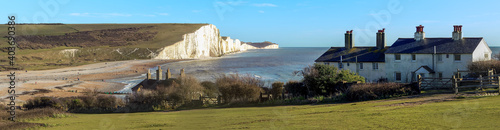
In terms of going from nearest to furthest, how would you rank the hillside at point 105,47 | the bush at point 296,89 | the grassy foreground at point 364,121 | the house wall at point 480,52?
the grassy foreground at point 364,121
the bush at point 296,89
the house wall at point 480,52
the hillside at point 105,47

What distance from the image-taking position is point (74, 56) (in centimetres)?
13788

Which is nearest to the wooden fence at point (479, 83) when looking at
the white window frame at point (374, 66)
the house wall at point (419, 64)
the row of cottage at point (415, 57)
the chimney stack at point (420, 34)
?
the house wall at point (419, 64)

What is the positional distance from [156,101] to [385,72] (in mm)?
22992

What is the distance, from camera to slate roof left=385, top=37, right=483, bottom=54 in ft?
120

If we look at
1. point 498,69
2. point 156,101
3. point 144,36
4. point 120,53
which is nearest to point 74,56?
point 120,53

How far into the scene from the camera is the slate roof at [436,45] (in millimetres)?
36722

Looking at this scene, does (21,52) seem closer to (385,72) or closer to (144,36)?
(144,36)

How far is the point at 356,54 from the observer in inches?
1746

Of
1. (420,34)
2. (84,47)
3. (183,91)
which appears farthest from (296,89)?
(84,47)

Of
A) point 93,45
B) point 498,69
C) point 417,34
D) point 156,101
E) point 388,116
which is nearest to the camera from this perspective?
point 388,116

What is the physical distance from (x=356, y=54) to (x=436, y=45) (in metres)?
8.42

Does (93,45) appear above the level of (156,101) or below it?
above

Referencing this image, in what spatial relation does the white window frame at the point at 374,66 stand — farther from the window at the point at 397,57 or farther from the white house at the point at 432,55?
the window at the point at 397,57

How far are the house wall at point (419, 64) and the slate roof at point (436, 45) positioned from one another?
1.38 ft
